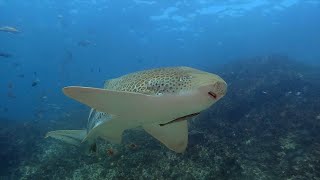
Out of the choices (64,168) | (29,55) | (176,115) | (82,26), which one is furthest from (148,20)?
(176,115)

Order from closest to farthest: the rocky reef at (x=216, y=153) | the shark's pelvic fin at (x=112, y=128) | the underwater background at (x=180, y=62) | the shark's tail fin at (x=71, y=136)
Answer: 1. the shark's pelvic fin at (x=112, y=128)
2. the shark's tail fin at (x=71, y=136)
3. the rocky reef at (x=216, y=153)
4. the underwater background at (x=180, y=62)

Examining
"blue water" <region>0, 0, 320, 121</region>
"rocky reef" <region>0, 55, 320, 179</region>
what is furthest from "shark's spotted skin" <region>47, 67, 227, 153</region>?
"blue water" <region>0, 0, 320, 121</region>

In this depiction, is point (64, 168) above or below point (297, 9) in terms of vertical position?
above

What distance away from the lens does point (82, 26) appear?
54531mm

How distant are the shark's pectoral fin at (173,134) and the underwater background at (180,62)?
Result: 2098 mm

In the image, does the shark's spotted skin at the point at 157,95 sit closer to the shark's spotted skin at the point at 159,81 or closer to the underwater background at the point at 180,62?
the shark's spotted skin at the point at 159,81

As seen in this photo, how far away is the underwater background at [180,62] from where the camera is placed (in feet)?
28.8

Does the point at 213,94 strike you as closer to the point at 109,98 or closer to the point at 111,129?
the point at 109,98

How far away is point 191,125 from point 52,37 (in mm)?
54079

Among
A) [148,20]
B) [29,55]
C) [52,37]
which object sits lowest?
[29,55]

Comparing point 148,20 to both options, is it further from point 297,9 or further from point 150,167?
point 150,167

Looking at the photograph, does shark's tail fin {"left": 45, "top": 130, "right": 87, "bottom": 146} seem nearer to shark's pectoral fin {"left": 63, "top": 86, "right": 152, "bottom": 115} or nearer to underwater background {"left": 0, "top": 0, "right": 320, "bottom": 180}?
underwater background {"left": 0, "top": 0, "right": 320, "bottom": 180}

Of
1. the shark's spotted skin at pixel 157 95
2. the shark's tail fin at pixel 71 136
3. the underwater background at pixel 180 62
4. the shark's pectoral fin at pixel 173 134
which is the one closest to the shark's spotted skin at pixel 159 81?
the shark's spotted skin at pixel 157 95

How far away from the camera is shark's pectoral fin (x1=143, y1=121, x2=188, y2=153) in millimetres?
6100
